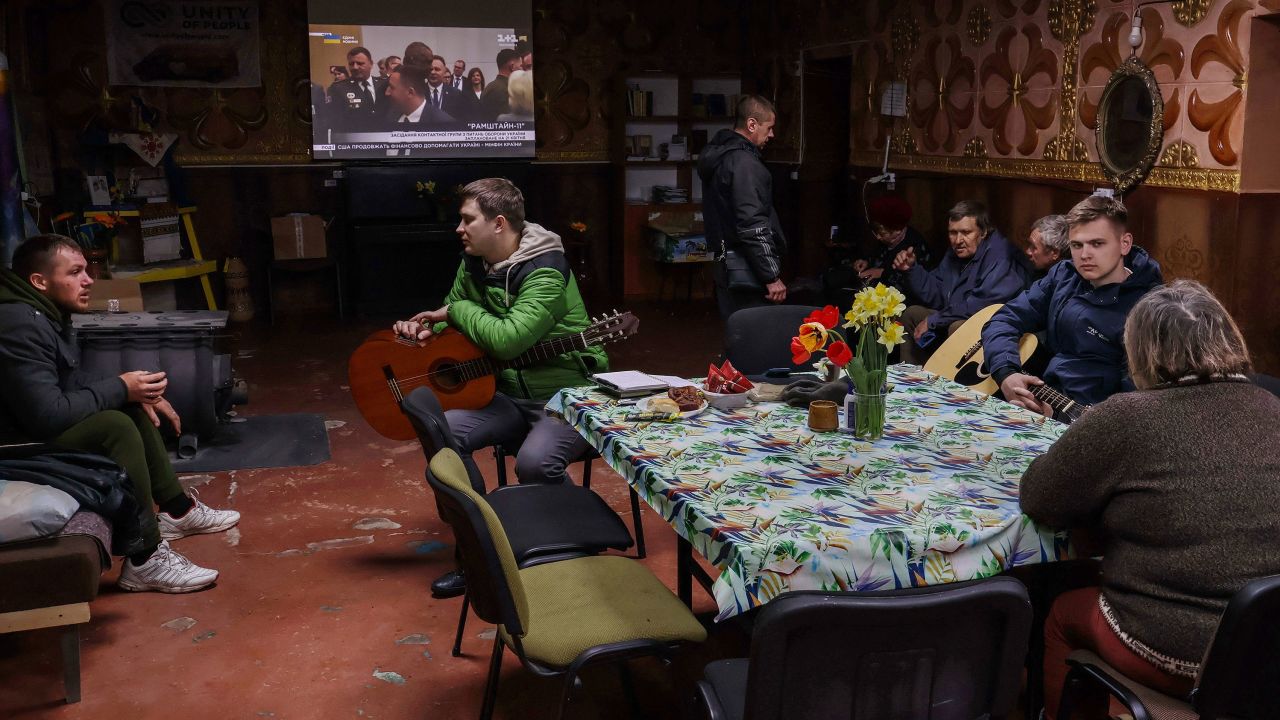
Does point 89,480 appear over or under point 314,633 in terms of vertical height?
over

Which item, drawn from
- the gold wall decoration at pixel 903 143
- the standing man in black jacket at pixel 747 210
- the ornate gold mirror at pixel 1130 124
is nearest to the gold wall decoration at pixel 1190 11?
the ornate gold mirror at pixel 1130 124

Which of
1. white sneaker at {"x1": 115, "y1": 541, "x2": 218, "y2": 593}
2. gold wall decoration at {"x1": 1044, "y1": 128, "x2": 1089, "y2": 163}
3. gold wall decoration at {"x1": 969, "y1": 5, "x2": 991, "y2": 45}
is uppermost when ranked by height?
gold wall decoration at {"x1": 969, "y1": 5, "x2": 991, "y2": 45}

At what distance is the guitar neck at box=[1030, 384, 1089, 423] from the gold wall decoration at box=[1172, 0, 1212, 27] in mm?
2637

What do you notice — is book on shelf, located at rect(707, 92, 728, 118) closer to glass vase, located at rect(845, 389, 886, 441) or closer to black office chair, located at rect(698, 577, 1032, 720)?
glass vase, located at rect(845, 389, 886, 441)

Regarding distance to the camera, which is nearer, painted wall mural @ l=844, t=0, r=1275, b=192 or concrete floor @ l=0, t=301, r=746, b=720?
concrete floor @ l=0, t=301, r=746, b=720

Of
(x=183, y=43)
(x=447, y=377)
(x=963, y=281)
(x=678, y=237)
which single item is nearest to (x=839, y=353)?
(x=447, y=377)

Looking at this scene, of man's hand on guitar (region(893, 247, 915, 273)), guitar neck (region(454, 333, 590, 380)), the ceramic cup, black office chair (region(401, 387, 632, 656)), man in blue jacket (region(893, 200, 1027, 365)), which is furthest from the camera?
man's hand on guitar (region(893, 247, 915, 273))

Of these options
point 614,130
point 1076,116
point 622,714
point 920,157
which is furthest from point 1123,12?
point 614,130

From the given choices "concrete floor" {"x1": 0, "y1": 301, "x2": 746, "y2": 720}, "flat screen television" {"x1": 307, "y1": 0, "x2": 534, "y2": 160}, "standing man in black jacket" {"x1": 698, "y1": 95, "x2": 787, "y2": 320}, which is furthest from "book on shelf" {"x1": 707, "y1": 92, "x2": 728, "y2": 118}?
"concrete floor" {"x1": 0, "y1": 301, "x2": 746, "y2": 720}

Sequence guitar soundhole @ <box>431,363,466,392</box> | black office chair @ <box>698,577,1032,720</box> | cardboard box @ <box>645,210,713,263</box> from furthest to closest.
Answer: cardboard box @ <box>645,210,713,263</box> → guitar soundhole @ <box>431,363,466,392</box> → black office chair @ <box>698,577,1032,720</box>

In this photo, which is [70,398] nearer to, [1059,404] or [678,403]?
[678,403]

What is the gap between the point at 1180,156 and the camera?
5469 mm

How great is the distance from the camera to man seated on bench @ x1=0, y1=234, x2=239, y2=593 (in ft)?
11.8

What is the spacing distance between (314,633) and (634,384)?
4.17 ft
